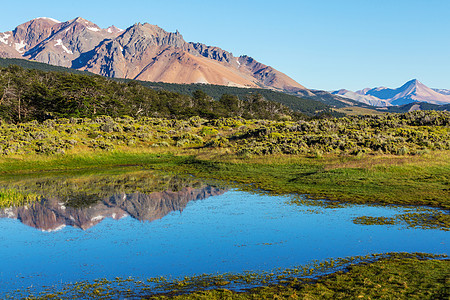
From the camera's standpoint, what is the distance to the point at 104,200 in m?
24.7

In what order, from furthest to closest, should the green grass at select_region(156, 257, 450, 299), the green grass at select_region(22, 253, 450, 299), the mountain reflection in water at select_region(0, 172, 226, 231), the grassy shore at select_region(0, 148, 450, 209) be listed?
the grassy shore at select_region(0, 148, 450, 209) → the mountain reflection in water at select_region(0, 172, 226, 231) → the green grass at select_region(22, 253, 450, 299) → the green grass at select_region(156, 257, 450, 299)

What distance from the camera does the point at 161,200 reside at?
2502 centimetres

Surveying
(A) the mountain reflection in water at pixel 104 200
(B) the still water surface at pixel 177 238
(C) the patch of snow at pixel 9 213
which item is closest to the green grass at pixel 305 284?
(B) the still water surface at pixel 177 238

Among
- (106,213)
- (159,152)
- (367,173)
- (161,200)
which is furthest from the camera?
(159,152)

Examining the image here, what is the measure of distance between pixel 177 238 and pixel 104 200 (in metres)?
10.0

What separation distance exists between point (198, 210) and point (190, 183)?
9.66m

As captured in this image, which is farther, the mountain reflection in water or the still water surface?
the mountain reflection in water

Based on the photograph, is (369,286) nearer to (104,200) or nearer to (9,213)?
(104,200)

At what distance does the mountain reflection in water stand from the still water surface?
10 centimetres

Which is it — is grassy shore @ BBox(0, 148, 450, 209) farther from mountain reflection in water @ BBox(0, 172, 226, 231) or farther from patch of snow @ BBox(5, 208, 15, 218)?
patch of snow @ BBox(5, 208, 15, 218)

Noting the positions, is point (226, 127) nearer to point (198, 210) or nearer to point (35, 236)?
point (198, 210)

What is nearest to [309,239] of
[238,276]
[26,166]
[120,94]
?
[238,276]

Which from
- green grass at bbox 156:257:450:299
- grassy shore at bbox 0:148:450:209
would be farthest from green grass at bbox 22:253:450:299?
grassy shore at bbox 0:148:450:209

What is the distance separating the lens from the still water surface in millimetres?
13211
